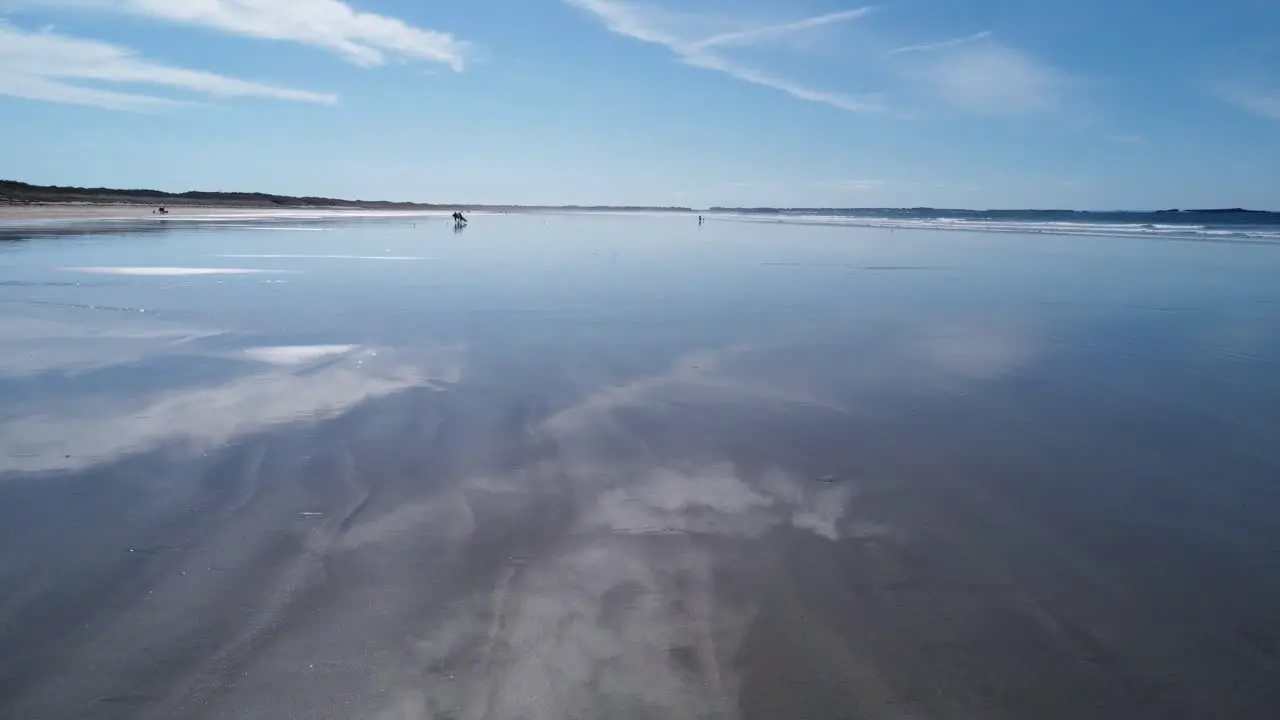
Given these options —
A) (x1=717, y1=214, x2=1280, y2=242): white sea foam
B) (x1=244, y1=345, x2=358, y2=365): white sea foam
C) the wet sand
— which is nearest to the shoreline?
(x1=244, y1=345, x2=358, y2=365): white sea foam

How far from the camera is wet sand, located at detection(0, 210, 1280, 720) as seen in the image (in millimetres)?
3467

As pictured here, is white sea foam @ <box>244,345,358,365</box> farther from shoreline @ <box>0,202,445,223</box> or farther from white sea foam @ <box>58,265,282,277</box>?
shoreline @ <box>0,202,445,223</box>

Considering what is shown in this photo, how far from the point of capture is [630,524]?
16.9 ft

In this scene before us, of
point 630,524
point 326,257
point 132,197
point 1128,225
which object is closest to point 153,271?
point 326,257

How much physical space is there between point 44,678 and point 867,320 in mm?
13258

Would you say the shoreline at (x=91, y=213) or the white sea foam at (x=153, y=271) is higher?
the shoreline at (x=91, y=213)

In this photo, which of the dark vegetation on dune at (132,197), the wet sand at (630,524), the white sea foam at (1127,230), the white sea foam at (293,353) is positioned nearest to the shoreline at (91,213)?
the dark vegetation on dune at (132,197)

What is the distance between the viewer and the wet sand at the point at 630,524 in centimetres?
347

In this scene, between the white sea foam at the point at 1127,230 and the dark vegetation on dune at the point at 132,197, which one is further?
the dark vegetation on dune at the point at 132,197

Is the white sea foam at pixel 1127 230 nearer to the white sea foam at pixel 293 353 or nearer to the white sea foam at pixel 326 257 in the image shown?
the white sea foam at pixel 326 257

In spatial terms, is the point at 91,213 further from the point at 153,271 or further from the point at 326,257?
the point at 153,271

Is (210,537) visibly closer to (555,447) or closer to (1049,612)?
(555,447)

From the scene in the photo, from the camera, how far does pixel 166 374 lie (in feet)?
29.7

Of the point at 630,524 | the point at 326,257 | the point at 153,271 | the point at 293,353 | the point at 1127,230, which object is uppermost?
the point at 1127,230
